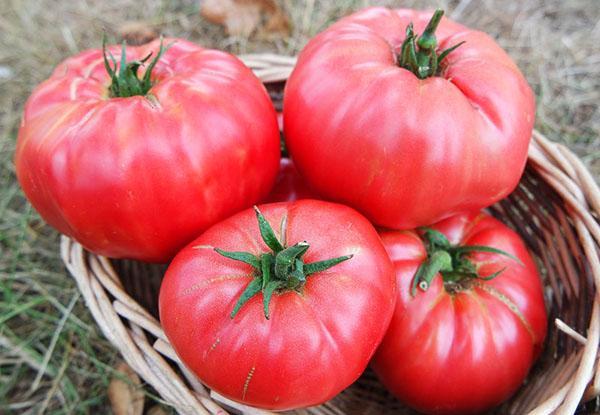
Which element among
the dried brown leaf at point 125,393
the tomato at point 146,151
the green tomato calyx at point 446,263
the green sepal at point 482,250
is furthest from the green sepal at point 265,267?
the dried brown leaf at point 125,393

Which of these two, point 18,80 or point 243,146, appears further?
point 18,80

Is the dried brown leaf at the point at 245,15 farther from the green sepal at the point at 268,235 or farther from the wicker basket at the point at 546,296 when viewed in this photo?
the green sepal at the point at 268,235

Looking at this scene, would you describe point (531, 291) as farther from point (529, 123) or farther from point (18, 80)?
point (18, 80)

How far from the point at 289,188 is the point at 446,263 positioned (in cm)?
38

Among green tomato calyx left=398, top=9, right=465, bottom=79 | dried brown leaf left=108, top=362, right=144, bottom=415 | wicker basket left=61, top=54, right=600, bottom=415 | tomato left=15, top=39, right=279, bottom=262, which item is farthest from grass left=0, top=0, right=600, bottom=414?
green tomato calyx left=398, top=9, right=465, bottom=79

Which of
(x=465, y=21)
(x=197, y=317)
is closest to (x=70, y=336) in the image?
(x=197, y=317)

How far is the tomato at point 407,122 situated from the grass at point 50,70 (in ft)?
2.51

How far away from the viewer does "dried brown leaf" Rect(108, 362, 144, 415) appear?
1375mm

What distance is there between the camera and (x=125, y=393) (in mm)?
1411

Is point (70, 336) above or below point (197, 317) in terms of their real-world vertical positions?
below

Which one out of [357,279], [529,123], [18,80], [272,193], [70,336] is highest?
[529,123]

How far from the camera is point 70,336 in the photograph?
1.56m

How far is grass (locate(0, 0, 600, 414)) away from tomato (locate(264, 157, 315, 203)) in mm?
564

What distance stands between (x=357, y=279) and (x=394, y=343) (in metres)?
0.25
